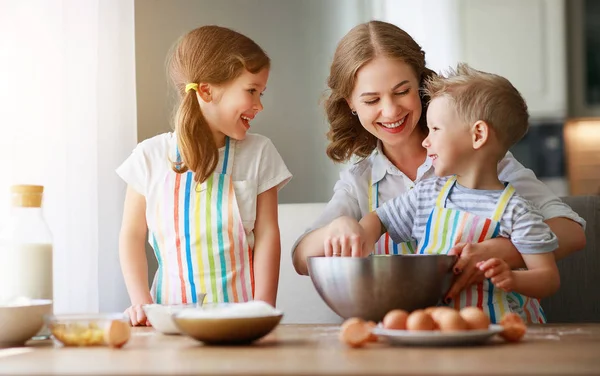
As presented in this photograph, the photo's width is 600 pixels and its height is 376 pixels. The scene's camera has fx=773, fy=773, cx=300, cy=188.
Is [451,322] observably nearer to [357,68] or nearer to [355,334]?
[355,334]

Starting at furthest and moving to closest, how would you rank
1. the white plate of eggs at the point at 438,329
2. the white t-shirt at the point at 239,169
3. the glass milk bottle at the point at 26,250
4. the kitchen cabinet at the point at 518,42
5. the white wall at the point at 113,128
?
the kitchen cabinet at the point at 518,42 → the white wall at the point at 113,128 → the white t-shirt at the point at 239,169 → the glass milk bottle at the point at 26,250 → the white plate of eggs at the point at 438,329

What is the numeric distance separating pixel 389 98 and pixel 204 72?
47 cm

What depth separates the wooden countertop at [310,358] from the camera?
0.81 m

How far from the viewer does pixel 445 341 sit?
98 cm

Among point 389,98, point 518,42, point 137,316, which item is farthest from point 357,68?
point 518,42

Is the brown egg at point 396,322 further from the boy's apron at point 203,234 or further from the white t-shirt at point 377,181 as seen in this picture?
the boy's apron at point 203,234

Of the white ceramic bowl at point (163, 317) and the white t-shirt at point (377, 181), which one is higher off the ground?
the white t-shirt at point (377, 181)

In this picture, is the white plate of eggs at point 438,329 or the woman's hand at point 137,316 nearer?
the white plate of eggs at point 438,329

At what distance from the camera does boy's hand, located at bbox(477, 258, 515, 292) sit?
128cm

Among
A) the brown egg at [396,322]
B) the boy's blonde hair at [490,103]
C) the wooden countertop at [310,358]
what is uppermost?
the boy's blonde hair at [490,103]

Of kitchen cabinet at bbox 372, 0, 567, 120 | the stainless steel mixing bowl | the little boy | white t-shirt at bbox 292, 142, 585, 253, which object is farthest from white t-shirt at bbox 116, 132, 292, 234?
kitchen cabinet at bbox 372, 0, 567, 120

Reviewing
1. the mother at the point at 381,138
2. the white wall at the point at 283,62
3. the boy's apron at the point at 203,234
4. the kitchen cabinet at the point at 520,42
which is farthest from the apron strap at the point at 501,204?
the kitchen cabinet at the point at 520,42

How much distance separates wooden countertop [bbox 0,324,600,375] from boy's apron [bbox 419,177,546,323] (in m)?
0.33

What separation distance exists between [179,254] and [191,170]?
0.70ft
